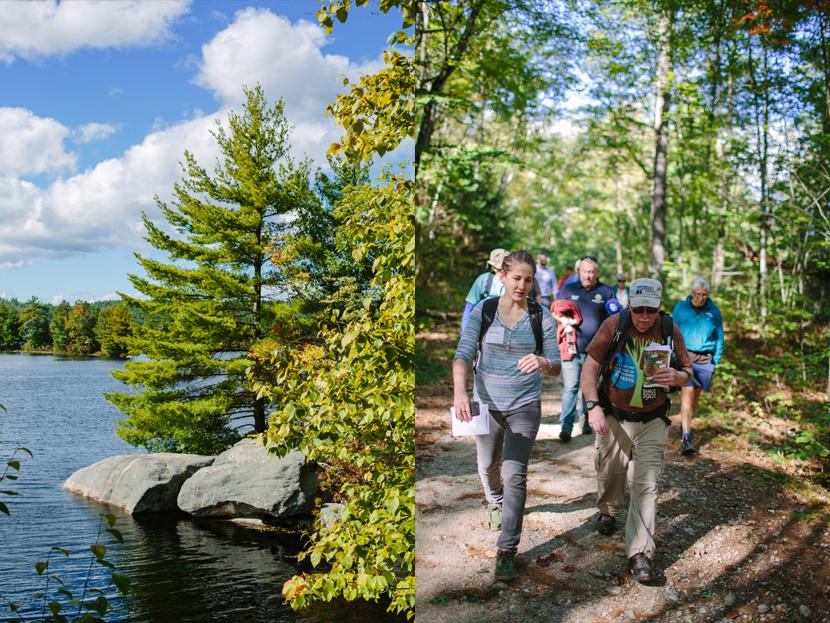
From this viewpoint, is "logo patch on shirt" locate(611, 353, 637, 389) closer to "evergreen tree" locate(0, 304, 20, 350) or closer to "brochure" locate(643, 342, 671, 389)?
"brochure" locate(643, 342, 671, 389)

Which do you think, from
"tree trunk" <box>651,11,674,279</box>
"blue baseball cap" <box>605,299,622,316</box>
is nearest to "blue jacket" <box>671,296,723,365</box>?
"blue baseball cap" <box>605,299,622,316</box>

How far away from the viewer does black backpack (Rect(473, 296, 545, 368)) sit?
195 centimetres

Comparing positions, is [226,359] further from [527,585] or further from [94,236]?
[527,585]

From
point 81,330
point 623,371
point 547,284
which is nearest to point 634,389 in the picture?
point 623,371

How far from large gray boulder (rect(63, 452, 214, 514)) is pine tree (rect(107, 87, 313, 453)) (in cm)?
10

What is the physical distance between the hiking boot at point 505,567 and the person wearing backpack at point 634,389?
1.05 feet

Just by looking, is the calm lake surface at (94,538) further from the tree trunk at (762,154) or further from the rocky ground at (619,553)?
the tree trunk at (762,154)

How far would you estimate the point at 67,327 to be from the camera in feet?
8.24

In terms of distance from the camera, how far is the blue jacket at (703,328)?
3.47 metres

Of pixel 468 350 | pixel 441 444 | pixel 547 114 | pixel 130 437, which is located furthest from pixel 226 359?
pixel 547 114

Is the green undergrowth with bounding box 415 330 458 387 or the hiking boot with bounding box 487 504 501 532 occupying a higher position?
the green undergrowth with bounding box 415 330 458 387

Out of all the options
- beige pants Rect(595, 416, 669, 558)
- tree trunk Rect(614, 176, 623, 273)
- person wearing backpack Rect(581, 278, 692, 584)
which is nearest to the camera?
beige pants Rect(595, 416, 669, 558)

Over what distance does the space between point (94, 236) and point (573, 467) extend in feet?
6.72

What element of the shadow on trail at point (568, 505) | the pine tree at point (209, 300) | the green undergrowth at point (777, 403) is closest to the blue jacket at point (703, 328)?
the green undergrowth at point (777, 403)
